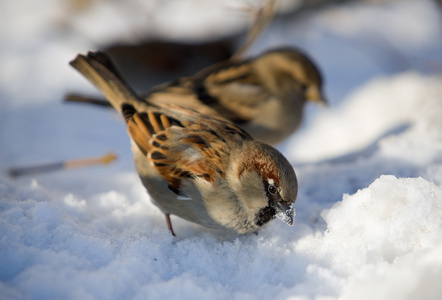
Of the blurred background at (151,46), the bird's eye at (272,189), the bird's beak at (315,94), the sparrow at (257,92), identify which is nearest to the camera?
the bird's eye at (272,189)

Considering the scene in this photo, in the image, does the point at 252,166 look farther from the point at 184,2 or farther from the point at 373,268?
the point at 184,2

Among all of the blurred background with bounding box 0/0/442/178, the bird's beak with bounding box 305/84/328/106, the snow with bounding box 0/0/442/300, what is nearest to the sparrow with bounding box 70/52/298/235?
the snow with bounding box 0/0/442/300

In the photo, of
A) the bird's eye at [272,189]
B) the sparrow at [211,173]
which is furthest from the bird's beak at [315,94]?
the bird's eye at [272,189]

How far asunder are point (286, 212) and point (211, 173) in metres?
0.41

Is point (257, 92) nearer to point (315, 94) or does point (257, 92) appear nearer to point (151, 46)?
point (315, 94)

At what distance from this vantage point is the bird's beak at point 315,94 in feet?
11.4

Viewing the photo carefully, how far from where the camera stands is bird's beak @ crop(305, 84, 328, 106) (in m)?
3.48

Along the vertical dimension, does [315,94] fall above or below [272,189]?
above

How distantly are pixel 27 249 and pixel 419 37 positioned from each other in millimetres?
5186

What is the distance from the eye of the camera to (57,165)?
285 cm

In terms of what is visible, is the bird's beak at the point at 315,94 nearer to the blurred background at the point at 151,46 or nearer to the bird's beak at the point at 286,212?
the blurred background at the point at 151,46

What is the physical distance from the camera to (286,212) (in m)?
2.00

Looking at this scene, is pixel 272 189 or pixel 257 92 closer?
pixel 272 189

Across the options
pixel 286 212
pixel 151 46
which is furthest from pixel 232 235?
pixel 151 46
